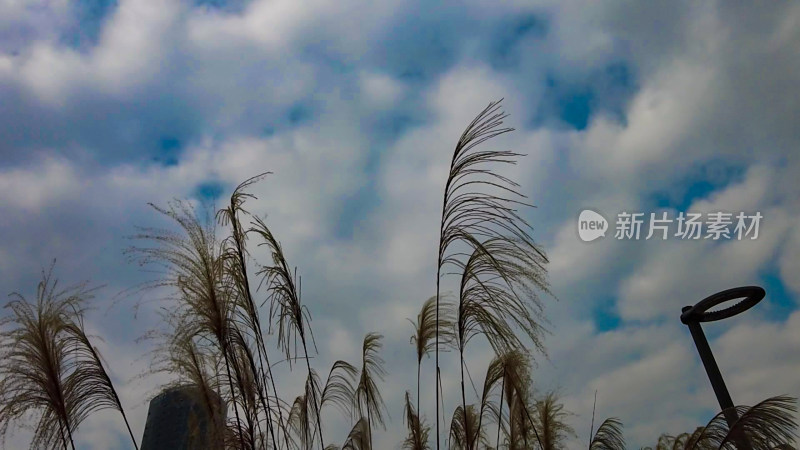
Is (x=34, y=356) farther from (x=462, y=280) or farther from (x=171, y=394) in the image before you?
(x=462, y=280)

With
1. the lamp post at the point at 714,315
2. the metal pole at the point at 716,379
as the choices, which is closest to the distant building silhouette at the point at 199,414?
the metal pole at the point at 716,379

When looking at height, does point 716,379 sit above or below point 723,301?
below

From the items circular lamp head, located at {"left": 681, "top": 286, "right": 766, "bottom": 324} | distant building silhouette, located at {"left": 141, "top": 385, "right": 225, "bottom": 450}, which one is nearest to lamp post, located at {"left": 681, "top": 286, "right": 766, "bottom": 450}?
circular lamp head, located at {"left": 681, "top": 286, "right": 766, "bottom": 324}

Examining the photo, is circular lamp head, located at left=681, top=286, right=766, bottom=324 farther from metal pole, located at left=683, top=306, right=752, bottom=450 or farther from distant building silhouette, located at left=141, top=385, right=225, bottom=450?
distant building silhouette, located at left=141, top=385, right=225, bottom=450

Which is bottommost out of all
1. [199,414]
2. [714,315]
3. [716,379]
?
[199,414]

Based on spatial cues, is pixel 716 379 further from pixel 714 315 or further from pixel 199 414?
pixel 199 414

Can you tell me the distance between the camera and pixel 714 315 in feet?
23.7

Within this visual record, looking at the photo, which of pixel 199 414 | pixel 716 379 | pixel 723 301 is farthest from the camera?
pixel 723 301

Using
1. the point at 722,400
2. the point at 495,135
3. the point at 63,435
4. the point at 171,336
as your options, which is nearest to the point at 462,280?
the point at 495,135

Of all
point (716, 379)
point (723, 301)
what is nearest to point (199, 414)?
point (716, 379)

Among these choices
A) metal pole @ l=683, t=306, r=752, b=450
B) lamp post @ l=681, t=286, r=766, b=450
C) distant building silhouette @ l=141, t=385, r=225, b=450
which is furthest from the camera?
lamp post @ l=681, t=286, r=766, b=450

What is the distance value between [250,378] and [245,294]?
721 millimetres

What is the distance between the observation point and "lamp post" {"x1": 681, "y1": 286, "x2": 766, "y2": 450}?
20.1 feet

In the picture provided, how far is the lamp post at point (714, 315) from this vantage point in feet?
20.1
